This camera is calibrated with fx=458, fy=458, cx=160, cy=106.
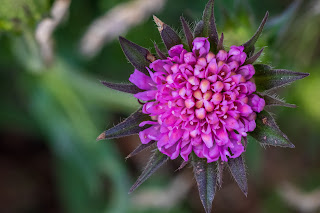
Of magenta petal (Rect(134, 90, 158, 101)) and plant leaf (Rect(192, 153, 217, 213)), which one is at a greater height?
magenta petal (Rect(134, 90, 158, 101))

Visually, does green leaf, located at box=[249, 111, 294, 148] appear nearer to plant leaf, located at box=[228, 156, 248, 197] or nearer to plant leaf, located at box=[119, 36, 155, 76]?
plant leaf, located at box=[228, 156, 248, 197]

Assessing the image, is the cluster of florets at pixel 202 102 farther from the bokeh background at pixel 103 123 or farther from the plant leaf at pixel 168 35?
the bokeh background at pixel 103 123

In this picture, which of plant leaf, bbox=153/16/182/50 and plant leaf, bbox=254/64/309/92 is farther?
plant leaf, bbox=153/16/182/50

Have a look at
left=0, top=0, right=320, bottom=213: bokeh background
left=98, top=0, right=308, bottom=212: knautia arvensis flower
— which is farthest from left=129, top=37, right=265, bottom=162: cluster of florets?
left=0, top=0, right=320, bottom=213: bokeh background

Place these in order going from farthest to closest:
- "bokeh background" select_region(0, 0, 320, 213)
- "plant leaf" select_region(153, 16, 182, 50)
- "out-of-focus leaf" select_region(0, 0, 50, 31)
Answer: "bokeh background" select_region(0, 0, 320, 213), "out-of-focus leaf" select_region(0, 0, 50, 31), "plant leaf" select_region(153, 16, 182, 50)

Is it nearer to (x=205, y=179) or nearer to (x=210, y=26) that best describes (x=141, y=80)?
(x=210, y=26)

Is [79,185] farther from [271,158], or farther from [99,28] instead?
[271,158]

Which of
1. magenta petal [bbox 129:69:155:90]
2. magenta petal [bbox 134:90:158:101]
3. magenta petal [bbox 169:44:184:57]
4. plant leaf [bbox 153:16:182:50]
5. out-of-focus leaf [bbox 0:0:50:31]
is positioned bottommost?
magenta petal [bbox 134:90:158:101]

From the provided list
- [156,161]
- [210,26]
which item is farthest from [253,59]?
[156,161]
